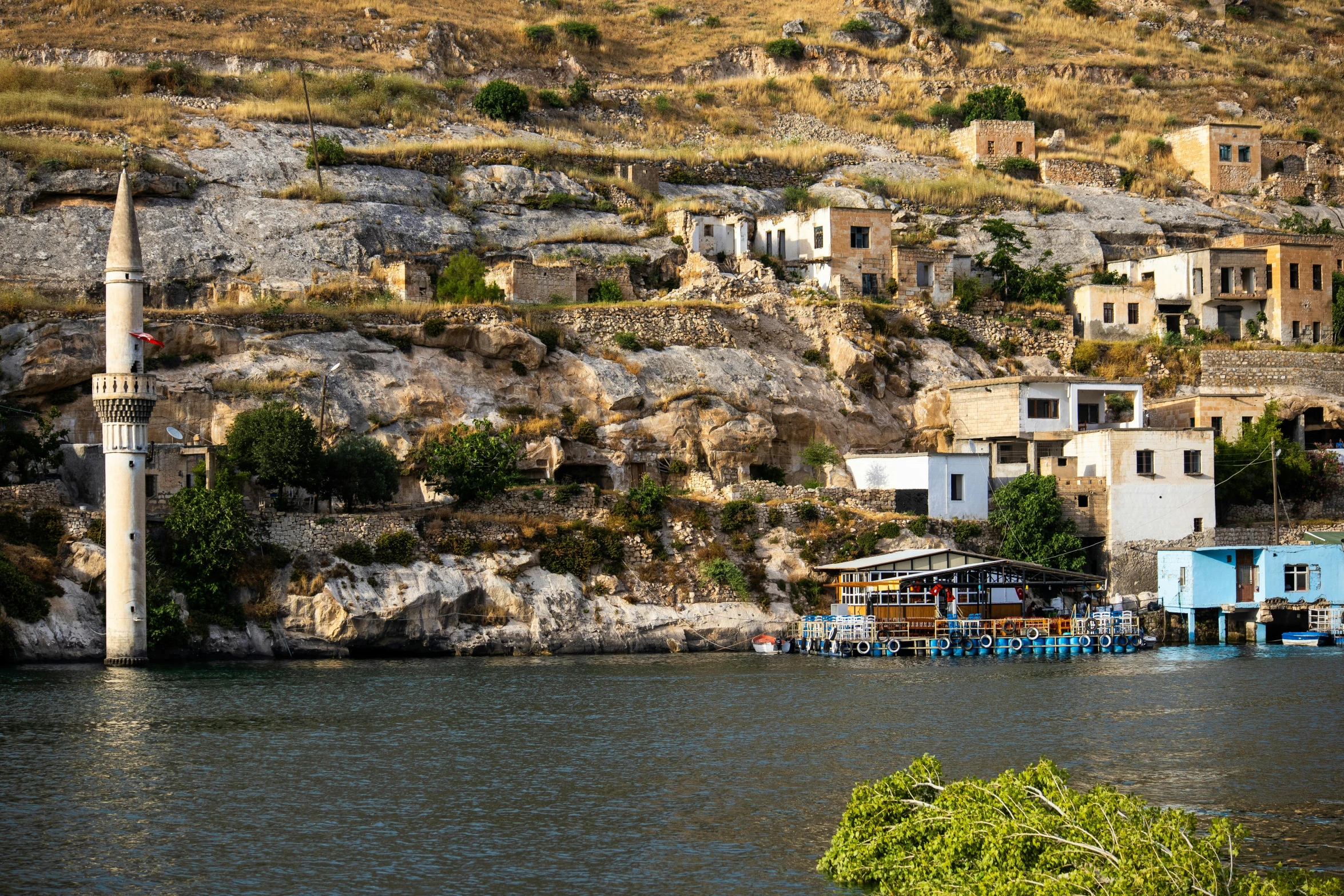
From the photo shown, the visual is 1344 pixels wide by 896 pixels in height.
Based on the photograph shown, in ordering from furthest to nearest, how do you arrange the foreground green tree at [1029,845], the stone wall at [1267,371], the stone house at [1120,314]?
the stone house at [1120,314] → the stone wall at [1267,371] → the foreground green tree at [1029,845]

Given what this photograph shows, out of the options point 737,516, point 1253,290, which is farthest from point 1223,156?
point 737,516

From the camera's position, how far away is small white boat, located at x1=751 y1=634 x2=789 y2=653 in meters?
48.0

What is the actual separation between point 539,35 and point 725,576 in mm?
53038

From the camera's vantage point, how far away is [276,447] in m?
45.8

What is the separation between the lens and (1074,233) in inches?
2876

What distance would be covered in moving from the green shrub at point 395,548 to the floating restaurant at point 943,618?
39.6 ft

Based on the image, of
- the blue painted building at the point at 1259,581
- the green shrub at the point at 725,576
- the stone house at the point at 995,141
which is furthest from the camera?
the stone house at the point at 995,141

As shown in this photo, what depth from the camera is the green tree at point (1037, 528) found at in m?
53.6

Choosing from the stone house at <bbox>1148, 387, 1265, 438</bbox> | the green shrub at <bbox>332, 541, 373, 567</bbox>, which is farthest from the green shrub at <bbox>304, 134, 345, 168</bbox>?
the stone house at <bbox>1148, 387, 1265, 438</bbox>

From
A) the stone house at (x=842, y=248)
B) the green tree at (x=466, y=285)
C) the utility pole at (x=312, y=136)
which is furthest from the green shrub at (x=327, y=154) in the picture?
the stone house at (x=842, y=248)

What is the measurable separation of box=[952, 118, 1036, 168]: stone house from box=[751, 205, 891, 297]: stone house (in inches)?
724

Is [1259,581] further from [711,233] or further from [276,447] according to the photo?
[276,447]

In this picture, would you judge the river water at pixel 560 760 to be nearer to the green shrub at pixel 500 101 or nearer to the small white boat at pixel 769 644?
the small white boat at pixel 769 644

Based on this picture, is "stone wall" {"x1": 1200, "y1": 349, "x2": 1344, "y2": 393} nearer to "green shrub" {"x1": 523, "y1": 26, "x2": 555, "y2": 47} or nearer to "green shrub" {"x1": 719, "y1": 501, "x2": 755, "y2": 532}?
"green shrub" {"x1": 719, "y1": 501, "x2": 755, "y2": 532}
